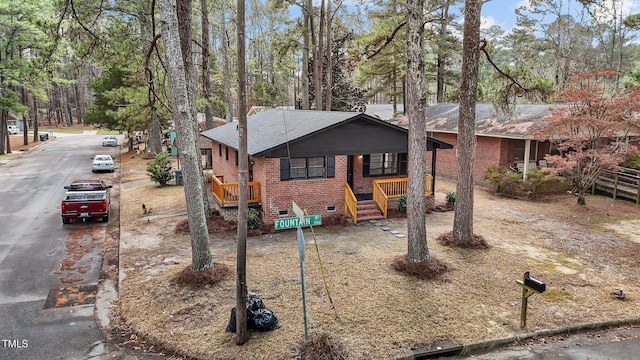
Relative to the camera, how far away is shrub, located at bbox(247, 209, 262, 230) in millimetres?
14492

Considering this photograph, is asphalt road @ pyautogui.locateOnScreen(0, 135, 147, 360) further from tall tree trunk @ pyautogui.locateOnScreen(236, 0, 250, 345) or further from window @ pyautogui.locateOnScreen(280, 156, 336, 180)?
window @ pyautogui.locateOnScreen(280, 156, 336, 180)

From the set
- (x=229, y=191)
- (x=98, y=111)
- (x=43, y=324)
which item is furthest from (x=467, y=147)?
(x=98, y=111)

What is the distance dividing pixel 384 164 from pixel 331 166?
9.89 ft

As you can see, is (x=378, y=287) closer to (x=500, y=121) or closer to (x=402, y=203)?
(x=402, y=203)

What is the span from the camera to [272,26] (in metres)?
61.8

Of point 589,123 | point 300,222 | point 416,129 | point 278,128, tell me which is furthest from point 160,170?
point 589,123

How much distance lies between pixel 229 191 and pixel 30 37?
26855mm

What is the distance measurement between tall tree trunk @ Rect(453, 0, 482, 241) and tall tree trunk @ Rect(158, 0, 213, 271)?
24.8ft

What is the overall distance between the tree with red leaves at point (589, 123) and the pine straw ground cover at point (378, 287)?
259 cm

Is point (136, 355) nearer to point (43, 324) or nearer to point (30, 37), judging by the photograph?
point (43, 324)

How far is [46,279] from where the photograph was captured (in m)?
10.8

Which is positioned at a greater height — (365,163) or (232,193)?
(365,163)

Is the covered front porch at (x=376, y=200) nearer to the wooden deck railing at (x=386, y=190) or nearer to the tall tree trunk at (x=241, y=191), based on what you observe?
the wooden deck railing at (x=386, y=190)

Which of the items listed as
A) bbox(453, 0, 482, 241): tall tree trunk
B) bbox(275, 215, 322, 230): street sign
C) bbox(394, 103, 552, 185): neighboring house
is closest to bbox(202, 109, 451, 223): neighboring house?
bbox(453, 0, 482, 241): tall tree trunk
